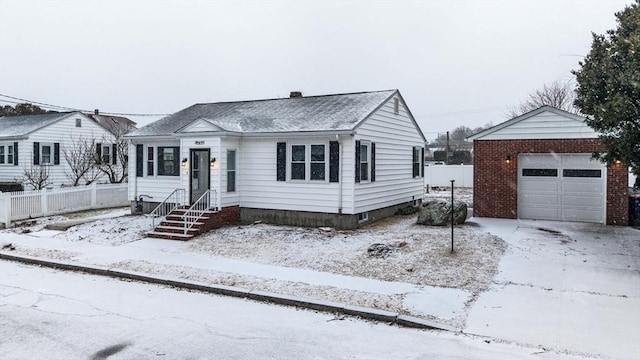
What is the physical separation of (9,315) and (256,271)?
13.8ft

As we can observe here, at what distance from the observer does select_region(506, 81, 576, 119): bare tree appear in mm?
41906

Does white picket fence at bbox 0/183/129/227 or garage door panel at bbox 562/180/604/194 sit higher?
garage door panel at bbox 562/180/604/194

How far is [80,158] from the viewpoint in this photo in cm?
2562

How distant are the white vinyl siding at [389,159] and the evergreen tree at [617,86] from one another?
6.12 metres

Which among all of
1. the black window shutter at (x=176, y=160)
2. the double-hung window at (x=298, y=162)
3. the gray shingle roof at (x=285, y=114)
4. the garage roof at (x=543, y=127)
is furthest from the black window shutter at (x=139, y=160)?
the garage roof at (x=543, y=127)

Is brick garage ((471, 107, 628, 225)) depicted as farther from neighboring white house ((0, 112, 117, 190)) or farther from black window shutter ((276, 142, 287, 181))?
neighboring white house ((0, 112, 117, 190))

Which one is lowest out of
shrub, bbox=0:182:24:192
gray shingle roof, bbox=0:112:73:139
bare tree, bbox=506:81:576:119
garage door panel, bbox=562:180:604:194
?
shrub, bbox=0:182:24:192

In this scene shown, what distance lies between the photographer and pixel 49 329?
6152 mm

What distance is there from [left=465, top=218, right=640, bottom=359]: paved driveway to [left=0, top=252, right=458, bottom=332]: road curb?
2.78 ft

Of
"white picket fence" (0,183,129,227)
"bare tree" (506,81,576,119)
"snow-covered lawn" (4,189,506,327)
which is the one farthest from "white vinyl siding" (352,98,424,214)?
"bare tree" (506,81,576,119)

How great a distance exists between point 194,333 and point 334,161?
8475 millimetres

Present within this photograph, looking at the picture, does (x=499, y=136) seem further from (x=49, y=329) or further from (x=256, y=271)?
(x=49, y=329)

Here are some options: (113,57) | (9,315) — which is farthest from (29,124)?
(9,315)

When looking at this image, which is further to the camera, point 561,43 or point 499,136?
point 561,43
